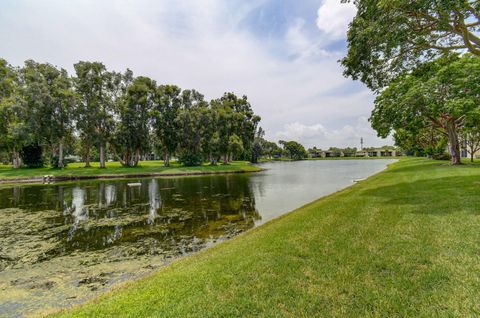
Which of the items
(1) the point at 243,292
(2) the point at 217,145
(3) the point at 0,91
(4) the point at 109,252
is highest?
(3) the point at 0,91

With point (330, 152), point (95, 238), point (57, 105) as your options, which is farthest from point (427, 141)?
point (330, 152)

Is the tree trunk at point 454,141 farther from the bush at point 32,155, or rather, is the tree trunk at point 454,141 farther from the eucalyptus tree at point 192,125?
the bush at point 32,155

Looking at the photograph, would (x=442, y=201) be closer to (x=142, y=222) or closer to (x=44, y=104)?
(x=142, y=222)

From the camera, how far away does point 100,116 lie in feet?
150

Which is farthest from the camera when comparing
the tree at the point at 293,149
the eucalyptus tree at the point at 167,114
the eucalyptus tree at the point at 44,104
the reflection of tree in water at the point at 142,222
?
the tree at the point at 293,149

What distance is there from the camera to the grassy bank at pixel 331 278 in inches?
143

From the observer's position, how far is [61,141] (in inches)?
1770

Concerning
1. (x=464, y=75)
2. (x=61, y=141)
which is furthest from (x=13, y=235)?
(x=61, y=141)

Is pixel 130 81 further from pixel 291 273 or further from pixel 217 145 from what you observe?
pixel 291 273

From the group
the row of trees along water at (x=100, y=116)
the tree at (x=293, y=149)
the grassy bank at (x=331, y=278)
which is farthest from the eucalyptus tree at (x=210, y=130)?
the tree at (x=293, y=149)

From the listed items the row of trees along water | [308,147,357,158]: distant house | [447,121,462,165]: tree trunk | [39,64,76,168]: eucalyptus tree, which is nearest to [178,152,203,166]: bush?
the row of trees along water

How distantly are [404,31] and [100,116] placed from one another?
4793 centimetres

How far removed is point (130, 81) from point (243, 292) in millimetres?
54295

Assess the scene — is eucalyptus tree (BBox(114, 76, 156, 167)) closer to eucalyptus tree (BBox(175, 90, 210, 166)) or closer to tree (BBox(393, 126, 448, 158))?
eucalyptus tree (BBox(175, 90, 210, 166))
